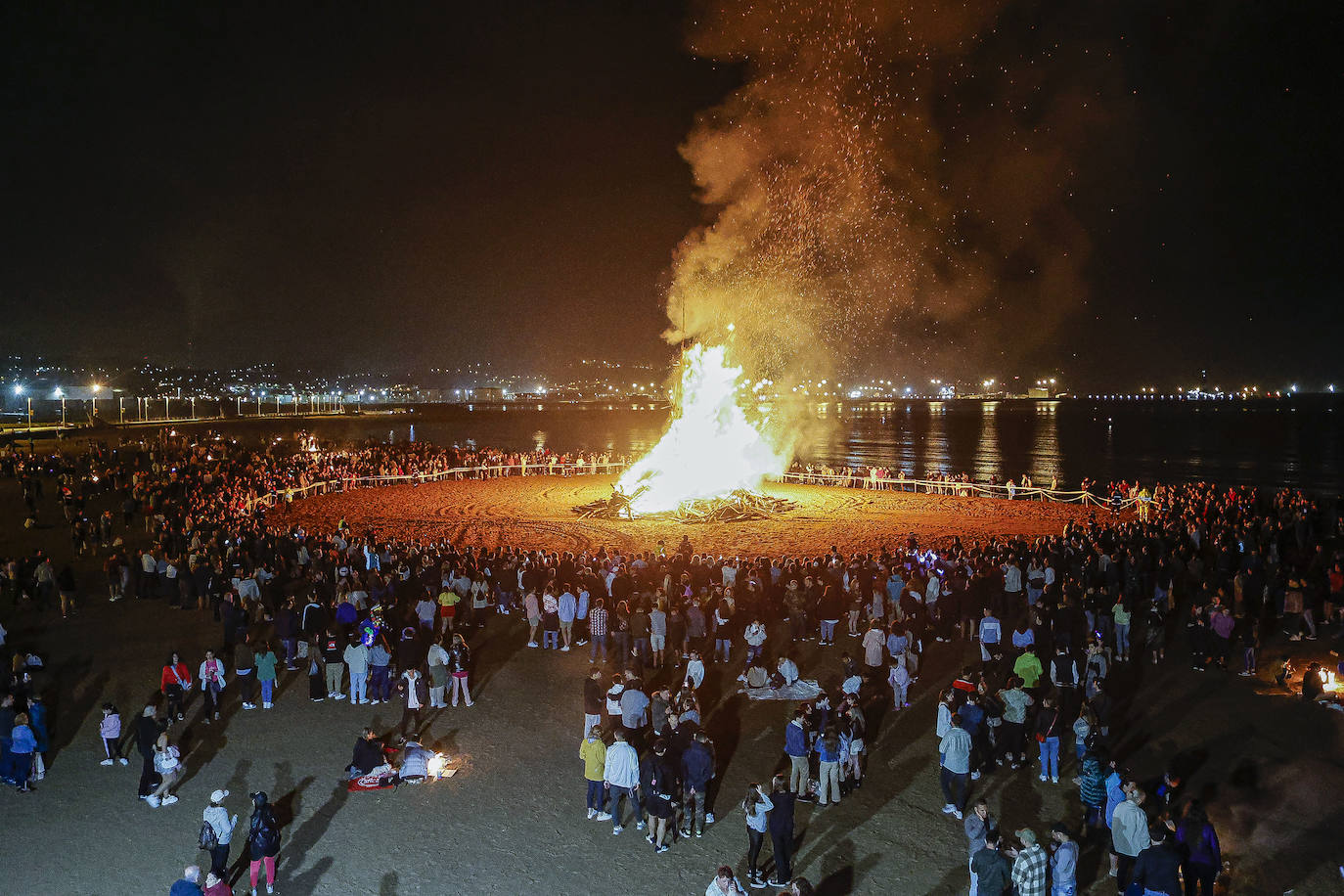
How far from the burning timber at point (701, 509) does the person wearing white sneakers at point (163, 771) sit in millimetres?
20422

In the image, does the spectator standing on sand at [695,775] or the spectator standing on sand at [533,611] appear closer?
the spectator standing on sand at [695,775]

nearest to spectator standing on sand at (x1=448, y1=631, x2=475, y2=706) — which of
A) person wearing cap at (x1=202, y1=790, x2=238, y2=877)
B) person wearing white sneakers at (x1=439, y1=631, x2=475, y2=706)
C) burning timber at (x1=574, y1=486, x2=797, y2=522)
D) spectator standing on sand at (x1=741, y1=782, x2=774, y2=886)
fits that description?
person wearing white sneakers at (x1=439, y1=631, x2=475, y2=706)

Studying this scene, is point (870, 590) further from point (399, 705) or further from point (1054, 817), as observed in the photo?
point (399, 705)

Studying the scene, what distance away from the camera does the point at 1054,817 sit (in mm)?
9445

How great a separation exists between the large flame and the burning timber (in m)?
1.13

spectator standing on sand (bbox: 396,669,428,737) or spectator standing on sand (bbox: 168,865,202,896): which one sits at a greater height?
spectator standing on sand (bbox: 168,865,202,896)

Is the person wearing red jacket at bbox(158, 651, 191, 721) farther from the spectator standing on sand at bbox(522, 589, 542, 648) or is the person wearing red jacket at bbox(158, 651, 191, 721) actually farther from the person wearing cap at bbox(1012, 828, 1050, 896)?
the person wearing cap at bbox(1012, 828, 1050, 896)

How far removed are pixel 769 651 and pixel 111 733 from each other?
32.8 feet

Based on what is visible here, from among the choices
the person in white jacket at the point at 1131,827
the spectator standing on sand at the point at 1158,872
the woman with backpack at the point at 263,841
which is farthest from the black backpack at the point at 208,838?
the person in white jacket at the point at 1131,827

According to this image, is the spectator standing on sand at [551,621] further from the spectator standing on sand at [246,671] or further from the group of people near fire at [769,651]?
the spectator standing on sand at [246,671]

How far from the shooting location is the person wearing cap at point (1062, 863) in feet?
23.7

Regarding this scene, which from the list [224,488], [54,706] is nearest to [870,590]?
[54,706]

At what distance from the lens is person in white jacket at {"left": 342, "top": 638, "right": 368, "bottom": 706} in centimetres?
1295

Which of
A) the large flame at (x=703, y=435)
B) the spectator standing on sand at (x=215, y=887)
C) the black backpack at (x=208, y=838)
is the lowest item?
the spectator standing on sand at (x=215, y=887)
